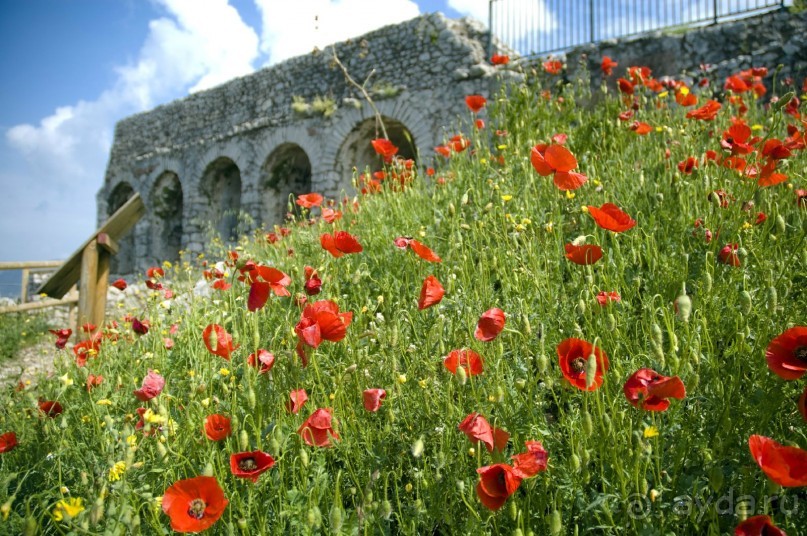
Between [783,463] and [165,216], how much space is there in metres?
14.6

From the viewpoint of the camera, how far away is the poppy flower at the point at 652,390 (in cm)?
110

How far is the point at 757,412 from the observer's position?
144 centimetres

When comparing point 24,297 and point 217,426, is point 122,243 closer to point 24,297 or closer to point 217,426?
point 24,297

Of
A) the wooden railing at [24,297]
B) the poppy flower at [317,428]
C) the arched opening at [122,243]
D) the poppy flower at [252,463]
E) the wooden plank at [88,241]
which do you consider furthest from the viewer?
the arched opening at [122,243]

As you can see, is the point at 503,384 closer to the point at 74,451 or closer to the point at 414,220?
the point at 74,451

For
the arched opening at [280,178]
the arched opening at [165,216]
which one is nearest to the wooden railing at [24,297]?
the arched opening at [280,178]

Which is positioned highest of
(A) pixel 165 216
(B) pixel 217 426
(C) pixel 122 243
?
(A) pixel 165 216

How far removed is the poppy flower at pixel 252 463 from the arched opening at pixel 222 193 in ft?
38.9

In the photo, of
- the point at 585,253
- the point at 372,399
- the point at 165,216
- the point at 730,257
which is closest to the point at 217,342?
the point at 372,399

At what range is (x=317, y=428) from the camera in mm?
1368

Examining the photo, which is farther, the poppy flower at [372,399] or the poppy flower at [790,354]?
the poppy flower at [372,399]

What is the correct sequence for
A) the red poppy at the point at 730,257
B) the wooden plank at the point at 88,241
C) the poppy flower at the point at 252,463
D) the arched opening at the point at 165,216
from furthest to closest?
the arched opening at the point at 165,216, the wooden plank at the point at 88,241, the red poppy at the point at 730,257, the poppy flower at the point at 252,463

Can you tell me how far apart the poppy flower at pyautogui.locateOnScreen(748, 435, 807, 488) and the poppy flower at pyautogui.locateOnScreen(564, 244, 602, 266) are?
Result: 28.6 inches

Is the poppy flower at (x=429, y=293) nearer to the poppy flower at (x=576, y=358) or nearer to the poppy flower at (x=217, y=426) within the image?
the poppy flower at (x=576, y=358)
